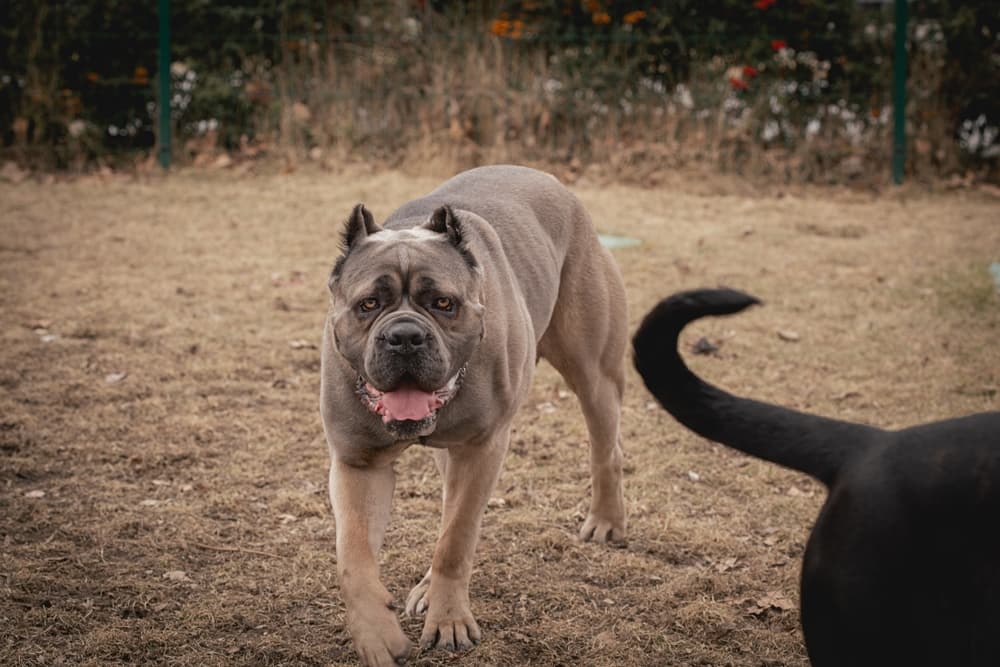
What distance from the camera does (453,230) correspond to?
11.9 feet

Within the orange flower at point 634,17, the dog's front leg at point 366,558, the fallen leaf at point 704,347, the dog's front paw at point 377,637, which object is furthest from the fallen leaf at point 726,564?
the orange flower at point 634,17

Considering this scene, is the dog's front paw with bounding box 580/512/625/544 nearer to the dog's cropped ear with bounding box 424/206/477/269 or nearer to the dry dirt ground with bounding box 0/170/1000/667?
the dry dirt ground with bounding box 0/170/1000/667

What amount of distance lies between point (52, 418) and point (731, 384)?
3.73m

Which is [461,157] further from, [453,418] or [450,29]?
[453,418]

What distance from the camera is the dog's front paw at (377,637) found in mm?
3121

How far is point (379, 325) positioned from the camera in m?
3.35

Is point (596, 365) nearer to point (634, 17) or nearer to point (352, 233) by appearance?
point (352, 233)

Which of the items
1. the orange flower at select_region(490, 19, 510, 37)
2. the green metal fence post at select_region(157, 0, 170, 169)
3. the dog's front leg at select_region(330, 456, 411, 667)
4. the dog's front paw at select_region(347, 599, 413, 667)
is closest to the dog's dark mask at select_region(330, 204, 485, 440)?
the dog's front leg at select_region(330, 456, 411, 667)

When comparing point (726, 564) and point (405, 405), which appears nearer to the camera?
point (405, 405)

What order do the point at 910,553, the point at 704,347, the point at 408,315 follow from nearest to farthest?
the point at 910,553 → the point at 408,315 → the point at 704,347

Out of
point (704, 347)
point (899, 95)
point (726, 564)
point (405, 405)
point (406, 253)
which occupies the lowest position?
point (726, 564)

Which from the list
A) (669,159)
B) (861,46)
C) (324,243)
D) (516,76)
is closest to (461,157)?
(516,76)

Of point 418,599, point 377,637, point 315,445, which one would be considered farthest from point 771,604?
point 315,445

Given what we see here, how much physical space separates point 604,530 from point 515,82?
9.03 m
